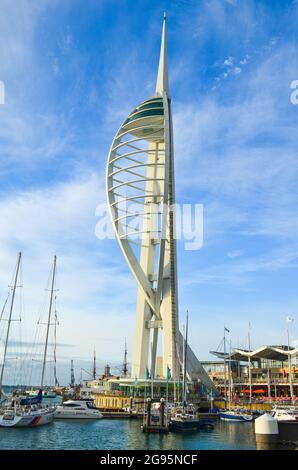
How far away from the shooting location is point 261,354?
78.0 meters

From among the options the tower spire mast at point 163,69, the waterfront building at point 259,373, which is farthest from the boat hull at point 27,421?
the tower spire mast at point 163,69

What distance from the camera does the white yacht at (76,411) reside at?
47.6 metres

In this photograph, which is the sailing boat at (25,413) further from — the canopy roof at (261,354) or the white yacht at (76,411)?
the canopy roof at (261,354)

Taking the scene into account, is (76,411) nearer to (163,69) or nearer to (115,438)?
(115,438)

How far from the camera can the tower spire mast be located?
70.9 m

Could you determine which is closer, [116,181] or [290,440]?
[290,440]

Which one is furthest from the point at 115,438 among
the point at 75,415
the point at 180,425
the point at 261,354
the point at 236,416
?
the point at 261,354

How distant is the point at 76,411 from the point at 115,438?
15.0 metres

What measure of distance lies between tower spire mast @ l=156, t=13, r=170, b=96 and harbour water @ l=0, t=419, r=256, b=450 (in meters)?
47.6

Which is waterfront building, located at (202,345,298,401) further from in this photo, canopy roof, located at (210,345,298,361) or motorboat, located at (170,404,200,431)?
motorboat, located at (170,404,200,431)
